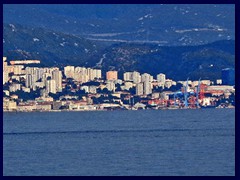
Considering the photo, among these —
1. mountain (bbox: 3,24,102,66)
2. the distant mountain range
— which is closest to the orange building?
the distant mountain range

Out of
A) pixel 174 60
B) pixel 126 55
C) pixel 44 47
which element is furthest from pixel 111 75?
pixel 174 60

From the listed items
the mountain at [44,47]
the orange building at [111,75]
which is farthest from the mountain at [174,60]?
the orange building at [111,75]

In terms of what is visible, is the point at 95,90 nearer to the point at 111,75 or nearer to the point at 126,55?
the point at 111,75

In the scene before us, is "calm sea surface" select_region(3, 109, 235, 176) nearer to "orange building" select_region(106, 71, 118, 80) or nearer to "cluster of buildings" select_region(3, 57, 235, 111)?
"cluster of buildings" select_region(3, 57, 235, 111)

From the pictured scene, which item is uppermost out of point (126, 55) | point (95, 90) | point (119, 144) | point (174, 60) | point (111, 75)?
point (126, 55)

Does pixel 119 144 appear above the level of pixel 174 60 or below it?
below

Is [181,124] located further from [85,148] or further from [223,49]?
[223,49]

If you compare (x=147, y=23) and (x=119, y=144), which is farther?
(x=147, y=23)

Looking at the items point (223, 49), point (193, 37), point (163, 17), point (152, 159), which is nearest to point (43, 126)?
point (152, 159)
